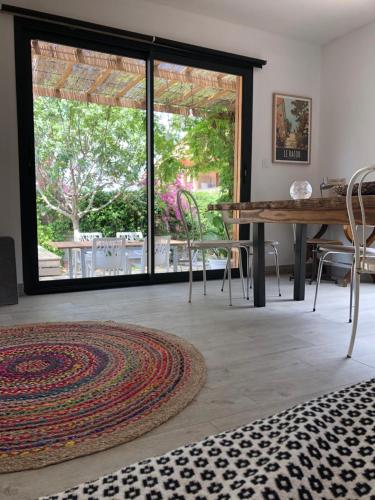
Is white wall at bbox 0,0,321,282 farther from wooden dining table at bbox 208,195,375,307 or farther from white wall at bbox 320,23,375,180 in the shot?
wooden dining table at bbox 208,195,375,307

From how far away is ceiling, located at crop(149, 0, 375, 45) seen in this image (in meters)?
3.63

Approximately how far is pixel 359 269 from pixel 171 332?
1.05 meters

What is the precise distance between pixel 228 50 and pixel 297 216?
8.30ft

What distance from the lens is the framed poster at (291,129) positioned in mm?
4387

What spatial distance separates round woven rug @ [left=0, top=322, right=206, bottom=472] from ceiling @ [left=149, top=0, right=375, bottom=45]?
308 cm

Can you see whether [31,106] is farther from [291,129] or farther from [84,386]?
[291,129]

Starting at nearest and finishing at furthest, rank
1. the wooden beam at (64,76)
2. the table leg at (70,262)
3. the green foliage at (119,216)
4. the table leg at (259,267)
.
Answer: the table leg at (259,267), the wooden beam at (64,76), the table leg at (70,262), the green foliage at (119,216)

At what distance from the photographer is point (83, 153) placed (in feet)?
11.8

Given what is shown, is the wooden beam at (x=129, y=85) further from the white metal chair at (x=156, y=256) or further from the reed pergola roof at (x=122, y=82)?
the white metal chair at (x=156, y=256)

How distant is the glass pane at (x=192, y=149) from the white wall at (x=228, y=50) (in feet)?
0.89

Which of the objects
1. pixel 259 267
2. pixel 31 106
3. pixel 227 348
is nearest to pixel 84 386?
pixel 227 348

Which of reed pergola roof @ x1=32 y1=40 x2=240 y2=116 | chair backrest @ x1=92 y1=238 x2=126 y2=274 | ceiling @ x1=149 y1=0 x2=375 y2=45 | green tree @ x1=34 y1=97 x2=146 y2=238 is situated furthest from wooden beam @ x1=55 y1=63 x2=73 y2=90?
chair backrest @ x1=92 y1=238 x2=126 y2=274

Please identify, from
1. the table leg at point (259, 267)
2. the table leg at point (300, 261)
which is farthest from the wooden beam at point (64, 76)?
the table leg at point (300, 261)

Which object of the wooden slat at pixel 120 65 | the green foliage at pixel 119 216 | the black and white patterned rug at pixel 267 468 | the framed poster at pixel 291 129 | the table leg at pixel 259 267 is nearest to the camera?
the black and white patterned rug at pixel 267 468
